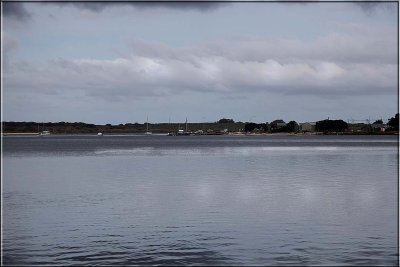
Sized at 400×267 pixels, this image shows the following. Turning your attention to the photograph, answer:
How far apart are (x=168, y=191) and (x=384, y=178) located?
21.2 m

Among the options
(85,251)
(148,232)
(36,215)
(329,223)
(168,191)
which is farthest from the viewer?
(168,191)

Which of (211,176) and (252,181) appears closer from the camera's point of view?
(252,181)

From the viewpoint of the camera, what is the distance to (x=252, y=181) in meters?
52.1

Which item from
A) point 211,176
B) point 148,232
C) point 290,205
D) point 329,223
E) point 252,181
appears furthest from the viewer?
point 211,176

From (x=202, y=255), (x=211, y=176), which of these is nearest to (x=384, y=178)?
(x=211, y=176)

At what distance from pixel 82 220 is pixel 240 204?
10227mm

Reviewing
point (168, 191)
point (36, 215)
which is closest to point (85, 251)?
point (36, 215)

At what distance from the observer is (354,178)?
54.4 meters

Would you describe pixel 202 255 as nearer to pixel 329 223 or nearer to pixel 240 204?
pixel 329 223

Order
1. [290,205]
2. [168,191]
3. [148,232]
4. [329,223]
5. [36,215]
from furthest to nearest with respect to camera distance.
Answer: [168,191] → [290,205] → [36,215] → [329,223] → [148,232]

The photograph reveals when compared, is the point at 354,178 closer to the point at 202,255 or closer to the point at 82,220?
the point at 82,220

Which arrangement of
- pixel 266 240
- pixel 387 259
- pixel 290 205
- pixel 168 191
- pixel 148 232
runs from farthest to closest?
pixel 168 191 → pixel 290 205 → pixel 148 232 → pixel 266 240 → pixel 387 259

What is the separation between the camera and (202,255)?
2241 centimetres

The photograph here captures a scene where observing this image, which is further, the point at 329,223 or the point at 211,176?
the point at 211,176
